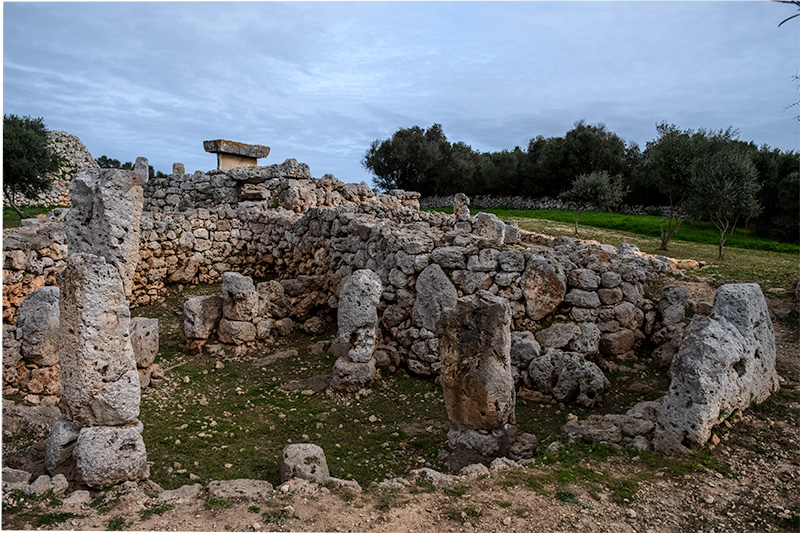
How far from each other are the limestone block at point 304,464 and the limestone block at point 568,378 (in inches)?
157

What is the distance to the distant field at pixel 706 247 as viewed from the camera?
1332 cm

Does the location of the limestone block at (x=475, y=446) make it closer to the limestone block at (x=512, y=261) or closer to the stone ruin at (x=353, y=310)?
the stone ruin at (x=353, y=310)

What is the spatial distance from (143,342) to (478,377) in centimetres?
610

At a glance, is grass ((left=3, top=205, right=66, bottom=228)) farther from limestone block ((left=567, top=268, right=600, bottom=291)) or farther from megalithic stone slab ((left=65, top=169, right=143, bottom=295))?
Answer: limestone block ((left=567, top=268, right=600, bottom=291))

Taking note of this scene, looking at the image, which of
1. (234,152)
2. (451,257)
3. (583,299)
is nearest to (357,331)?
(451,257)

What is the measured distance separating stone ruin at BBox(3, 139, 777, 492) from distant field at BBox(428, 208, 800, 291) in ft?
5.94

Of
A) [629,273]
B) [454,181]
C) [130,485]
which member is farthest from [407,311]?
[454,181]

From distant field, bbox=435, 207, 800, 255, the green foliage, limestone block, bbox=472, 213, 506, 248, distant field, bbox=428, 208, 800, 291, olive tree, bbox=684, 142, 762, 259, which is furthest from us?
the green foliage

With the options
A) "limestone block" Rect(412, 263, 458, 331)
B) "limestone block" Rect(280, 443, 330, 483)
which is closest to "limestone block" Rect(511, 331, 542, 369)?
"limestone block" Rect(412, 263, 458, 331)

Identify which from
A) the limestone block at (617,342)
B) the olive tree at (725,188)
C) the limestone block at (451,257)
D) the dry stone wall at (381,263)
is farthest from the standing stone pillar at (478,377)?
the olive tree at (725,188)

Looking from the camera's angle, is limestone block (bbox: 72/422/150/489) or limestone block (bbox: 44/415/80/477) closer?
limestone block (bbox: 72/422/150/489)

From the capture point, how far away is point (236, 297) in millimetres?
11172

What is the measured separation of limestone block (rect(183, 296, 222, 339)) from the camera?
1085 cm

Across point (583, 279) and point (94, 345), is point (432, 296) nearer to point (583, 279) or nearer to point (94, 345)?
point (583, 279)
